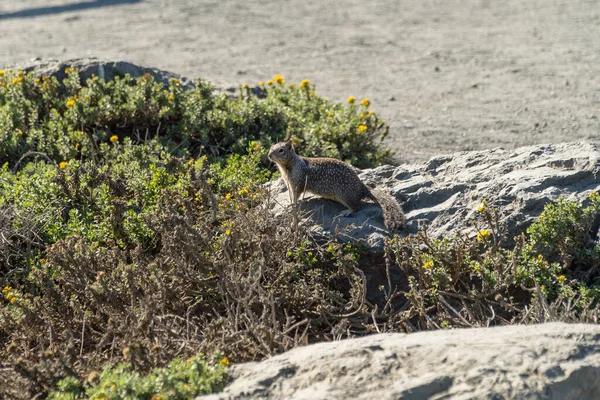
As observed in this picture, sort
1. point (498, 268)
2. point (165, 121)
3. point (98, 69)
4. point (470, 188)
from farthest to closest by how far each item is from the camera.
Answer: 1. point (98, 69)
2. point (165, 121)
3. point (470, 188)
4. point (498, 268)

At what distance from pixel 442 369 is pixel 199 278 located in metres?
2.09

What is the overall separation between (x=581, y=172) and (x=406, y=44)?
22.7 feet

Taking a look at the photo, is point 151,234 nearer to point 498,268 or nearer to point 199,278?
point 199,278

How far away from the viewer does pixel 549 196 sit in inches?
208

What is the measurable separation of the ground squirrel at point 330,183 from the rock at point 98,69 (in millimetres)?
3417

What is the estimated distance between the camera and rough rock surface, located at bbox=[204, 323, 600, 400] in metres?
3.25

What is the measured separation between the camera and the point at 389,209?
552 centimetres

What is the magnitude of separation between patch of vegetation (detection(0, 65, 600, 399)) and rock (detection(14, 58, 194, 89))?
2.04m

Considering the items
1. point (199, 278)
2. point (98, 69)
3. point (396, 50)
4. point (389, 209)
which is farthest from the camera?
point (396, 50)

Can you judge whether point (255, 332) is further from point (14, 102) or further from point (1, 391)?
point (14, 102)

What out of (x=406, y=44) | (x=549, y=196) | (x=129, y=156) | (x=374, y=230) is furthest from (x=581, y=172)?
(x=406, y=44)

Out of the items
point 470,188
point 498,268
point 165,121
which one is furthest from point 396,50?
point 498,268

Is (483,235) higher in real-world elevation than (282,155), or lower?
lower

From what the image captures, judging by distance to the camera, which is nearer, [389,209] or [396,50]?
[389,209]
